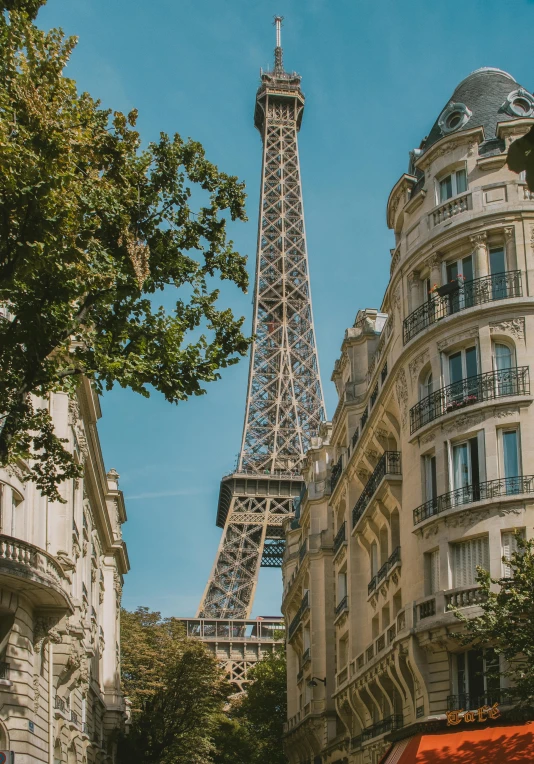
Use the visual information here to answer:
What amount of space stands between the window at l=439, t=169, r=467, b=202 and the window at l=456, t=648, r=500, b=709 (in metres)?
12.1

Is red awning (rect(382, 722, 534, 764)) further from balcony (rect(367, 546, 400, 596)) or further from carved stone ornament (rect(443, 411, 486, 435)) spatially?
carved stone ornament (rect(443, 411, 486, 435))

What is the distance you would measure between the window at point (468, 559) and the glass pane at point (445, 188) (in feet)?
31.6

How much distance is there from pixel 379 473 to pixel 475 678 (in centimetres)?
889

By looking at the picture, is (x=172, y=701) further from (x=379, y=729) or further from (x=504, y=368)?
(x=504, y=368)

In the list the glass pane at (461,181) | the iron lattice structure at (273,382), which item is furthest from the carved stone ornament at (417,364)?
the iron lattice structure at (273,382)

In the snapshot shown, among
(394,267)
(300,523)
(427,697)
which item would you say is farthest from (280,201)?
(427,697)

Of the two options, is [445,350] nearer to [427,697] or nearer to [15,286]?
[427,697]

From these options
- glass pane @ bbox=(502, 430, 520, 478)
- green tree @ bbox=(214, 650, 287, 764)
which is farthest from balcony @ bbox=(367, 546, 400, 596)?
green tree @ bbox=(214, 650, 287, 764)

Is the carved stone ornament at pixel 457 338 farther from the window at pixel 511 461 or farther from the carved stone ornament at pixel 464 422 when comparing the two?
the window at pixel 511 461

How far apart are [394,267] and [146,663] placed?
3401cm

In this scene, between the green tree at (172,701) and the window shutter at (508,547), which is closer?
the window shutter at (508,547)

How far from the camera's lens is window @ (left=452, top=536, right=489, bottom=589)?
26188 mm

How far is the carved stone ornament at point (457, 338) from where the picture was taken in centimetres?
2805

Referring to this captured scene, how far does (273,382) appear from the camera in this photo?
124m
